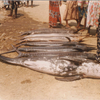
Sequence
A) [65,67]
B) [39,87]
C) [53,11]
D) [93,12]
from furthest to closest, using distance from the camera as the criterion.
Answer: [53,11], [93,12], [65,67], [39,87]

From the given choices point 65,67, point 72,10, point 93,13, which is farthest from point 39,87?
point 72,10

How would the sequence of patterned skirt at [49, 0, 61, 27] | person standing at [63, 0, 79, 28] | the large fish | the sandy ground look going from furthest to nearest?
person standing at [63, 0, 79, 28], patterned skirt at [49, 0, 61, 27], the large fish, the sandy ground

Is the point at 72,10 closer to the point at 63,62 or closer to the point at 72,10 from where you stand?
the point at 72,10

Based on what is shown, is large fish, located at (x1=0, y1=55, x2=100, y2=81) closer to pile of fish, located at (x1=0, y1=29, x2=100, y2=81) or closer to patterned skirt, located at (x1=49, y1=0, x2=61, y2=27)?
pile of fish, located at (x1=0, y1=29, x2=100, y2=81)

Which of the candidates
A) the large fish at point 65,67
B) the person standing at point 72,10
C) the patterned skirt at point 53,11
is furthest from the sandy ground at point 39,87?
the person standing at point 72,10

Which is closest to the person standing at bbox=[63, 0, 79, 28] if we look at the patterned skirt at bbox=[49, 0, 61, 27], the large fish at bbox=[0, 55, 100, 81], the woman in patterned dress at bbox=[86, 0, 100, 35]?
the patterned skirt at bbox=[49, 0, 61, 27]

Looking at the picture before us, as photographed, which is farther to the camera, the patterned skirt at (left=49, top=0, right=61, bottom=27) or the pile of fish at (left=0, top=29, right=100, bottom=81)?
the patterned skirt at (left=49, top=0, right=61, bottom=27)

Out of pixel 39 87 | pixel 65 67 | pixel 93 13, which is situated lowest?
pixel 39 87

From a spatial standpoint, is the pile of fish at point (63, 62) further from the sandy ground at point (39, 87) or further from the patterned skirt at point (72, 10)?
the patterned skirt at point (72, 10)

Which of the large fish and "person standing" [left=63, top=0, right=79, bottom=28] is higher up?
"person standing" [left=63, top=0, right=79, bottom=28]

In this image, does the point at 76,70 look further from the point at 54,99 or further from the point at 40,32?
the point at 40,32

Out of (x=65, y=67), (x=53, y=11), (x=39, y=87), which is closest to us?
(x=39, y=87)

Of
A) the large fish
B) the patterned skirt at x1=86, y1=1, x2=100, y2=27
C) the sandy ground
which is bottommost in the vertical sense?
the sandy ground

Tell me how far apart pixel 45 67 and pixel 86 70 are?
90 cm
